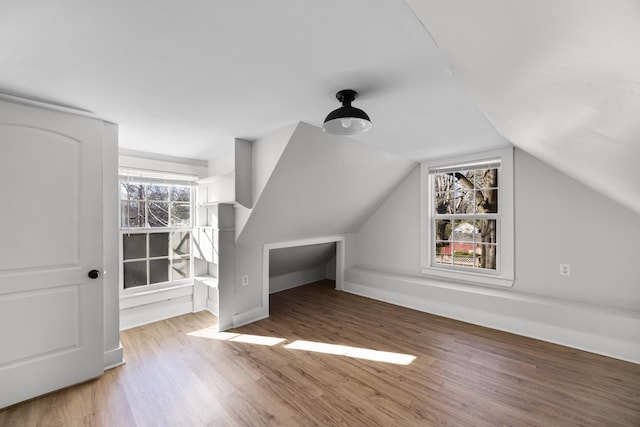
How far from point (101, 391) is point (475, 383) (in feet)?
9.45

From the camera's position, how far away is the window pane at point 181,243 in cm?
370

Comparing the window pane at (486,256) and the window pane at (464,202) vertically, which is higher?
the window pane at (464,202)

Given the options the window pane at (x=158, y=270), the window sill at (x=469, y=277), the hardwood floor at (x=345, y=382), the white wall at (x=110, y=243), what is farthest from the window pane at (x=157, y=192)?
the window sill at (x=469, y=277)

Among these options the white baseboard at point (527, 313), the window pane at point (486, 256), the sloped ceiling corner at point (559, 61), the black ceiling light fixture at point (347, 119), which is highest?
the black ceiling light fixture at point (347, 119)

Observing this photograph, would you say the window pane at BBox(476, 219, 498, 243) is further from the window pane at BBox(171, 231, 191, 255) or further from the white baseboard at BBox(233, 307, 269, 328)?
the window pane at BBox(171, 231, 191, 255)

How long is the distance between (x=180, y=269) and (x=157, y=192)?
1077 mm

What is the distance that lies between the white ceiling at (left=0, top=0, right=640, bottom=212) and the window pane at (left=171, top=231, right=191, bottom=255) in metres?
1.82

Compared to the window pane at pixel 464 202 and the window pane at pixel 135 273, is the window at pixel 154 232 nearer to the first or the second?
the window pane at pixel 135 273

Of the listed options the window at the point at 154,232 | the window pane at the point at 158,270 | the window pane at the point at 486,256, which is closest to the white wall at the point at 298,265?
the window at the point at 154,232

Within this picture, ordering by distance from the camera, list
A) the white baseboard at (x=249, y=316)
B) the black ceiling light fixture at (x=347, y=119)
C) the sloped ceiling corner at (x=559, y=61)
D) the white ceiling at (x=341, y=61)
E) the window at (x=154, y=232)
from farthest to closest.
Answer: the window at (x=154, y=232) → the white baseboard at (x=249, y=316) → the black ceiling light fixture at (x=347, y=119) → the white ceiling at (x=341, y=61) → the sloped ceiling corner at (x=559, y=61)

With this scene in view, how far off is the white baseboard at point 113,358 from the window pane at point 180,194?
188 cm

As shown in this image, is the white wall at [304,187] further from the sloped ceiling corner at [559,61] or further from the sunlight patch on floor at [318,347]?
the sloped ceiling corner at [559,61]

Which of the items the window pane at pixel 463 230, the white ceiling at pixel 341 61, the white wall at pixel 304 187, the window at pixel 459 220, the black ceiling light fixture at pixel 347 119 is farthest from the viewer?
the window pane at pixel 463 230

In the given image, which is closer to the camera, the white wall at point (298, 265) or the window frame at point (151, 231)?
the window frame at point (151, 231)
